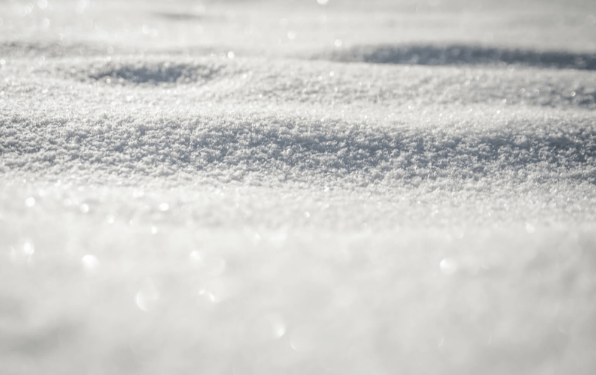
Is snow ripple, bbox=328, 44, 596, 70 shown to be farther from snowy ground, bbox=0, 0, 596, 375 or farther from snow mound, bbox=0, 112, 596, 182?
snow mound, bbox=0, 112, 596, 182

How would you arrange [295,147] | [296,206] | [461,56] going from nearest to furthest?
[296,206]
[295,147]
[461,56]

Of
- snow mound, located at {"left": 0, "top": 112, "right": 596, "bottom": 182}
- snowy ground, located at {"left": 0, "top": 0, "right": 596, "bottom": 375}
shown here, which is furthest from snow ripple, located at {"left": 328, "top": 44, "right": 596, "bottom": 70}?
snow mound, located at {"left": 0, "top": 112, "right": 596, "bottom": 182}

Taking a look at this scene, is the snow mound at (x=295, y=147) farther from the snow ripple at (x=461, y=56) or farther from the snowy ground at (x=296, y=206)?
the snow ripple at (x=461, y=56)

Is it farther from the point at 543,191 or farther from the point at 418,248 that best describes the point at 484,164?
the point at 418,248

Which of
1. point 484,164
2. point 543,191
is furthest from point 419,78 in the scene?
point 543,191

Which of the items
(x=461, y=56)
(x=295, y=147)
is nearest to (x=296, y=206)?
(x=295, y=147)

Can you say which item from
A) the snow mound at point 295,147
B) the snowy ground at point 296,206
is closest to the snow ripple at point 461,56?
the snowy ground at point 296,206

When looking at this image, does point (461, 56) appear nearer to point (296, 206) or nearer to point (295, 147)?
point (295, 147)

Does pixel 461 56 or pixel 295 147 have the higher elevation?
pixel 461 56

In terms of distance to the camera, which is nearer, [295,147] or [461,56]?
[295,147]
